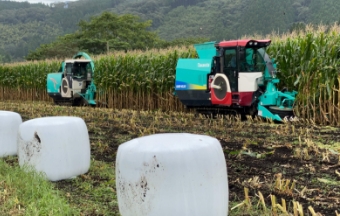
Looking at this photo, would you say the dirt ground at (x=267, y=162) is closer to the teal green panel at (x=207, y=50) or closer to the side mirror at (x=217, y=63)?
the side mirror at (x=217, y=63)

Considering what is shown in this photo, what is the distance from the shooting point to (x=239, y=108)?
983 cm

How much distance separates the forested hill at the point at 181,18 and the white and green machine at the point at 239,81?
73.9 ft

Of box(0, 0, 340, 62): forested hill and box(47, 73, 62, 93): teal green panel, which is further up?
box(0, 0, 340, 62): forested hill

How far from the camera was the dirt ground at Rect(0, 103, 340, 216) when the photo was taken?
150 inches

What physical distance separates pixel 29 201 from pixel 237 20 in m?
65.9

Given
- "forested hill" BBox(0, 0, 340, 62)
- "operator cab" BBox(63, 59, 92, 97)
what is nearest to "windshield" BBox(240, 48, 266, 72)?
"operator cab" BBox(63, 59, 92, 97)

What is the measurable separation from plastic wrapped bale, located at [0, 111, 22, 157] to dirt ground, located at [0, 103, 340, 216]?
125 centimetres

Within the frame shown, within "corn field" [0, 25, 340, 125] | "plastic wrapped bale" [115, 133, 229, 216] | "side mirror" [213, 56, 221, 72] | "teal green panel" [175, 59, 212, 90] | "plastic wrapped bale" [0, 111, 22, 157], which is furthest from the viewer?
"teal green panel" [175, 59, 212, 90]

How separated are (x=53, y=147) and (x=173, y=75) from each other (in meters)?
8.44

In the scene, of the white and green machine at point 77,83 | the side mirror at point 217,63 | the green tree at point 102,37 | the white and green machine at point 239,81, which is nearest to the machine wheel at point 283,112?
the white and green machine at point 239,81

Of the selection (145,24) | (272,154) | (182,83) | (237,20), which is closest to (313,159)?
(272,154)

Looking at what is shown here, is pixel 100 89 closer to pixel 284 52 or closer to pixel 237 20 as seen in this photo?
pixel 284 52

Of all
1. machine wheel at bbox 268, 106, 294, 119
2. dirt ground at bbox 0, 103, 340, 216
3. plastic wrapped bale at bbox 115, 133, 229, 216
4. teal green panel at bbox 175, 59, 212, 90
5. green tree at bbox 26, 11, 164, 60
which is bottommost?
dirt ground at bbox 0, 103, 340, 216

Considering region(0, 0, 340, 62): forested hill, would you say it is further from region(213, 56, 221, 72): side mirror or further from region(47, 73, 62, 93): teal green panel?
region(213, 56, 221, 72): side mirror
